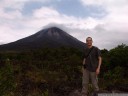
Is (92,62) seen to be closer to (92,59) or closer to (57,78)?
(92,59)

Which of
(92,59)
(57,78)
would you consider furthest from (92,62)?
(57,78)

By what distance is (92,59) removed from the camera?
11.5 meters

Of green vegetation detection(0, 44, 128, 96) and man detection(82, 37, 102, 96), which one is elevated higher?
man detection(82, 37, 102, 96)

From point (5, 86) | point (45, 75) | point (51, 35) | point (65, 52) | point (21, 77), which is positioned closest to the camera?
point (5, 86)

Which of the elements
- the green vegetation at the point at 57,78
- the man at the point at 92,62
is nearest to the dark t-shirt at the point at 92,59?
the man at the point at 92,62

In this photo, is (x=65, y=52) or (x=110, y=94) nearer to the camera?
(x=110, y=94)

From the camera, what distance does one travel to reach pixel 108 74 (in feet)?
71.6

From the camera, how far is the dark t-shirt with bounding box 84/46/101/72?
11.4 m

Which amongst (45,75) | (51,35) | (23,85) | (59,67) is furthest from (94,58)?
(51,35)

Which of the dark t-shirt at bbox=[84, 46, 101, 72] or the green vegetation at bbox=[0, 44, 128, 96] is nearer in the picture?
the green vegetation at bbox=[0, 44, 128, 96]

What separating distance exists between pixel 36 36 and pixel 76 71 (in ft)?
434

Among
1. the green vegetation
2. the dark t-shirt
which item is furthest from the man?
the green vegetation

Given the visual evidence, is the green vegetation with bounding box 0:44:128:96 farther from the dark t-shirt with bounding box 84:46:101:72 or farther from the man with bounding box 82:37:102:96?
the dark t-shirt with bounding box 84:46:101:72

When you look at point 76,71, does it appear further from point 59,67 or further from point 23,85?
point 23,85
